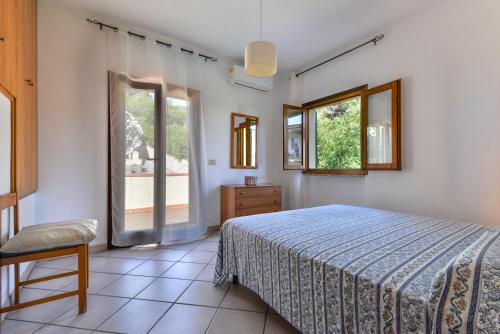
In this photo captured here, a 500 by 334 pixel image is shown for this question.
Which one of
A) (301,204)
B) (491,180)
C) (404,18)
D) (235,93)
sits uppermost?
(404,18)

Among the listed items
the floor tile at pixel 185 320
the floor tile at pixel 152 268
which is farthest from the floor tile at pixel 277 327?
the floor tile at pixel 152 268

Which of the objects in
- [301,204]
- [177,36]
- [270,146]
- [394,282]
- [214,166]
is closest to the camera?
[394,282]

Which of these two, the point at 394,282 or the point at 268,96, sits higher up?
the point at 268,96

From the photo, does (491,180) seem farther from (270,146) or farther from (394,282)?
(270,146)

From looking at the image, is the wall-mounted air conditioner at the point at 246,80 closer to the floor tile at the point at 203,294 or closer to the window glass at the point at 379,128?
the window glass at the point at 379,128

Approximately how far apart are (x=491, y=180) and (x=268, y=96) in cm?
320

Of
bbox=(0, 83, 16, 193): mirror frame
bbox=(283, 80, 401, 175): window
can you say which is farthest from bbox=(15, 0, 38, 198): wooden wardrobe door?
bbox=(283, 80, 401, 175): window

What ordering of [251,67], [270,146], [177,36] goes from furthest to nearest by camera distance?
[270,146]
[177,36]
[251,67]

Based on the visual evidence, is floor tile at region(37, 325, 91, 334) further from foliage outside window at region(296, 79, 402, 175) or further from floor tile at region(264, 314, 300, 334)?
foliage outside window at region(296, 79, 402, 175)

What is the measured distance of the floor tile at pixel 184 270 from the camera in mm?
2111

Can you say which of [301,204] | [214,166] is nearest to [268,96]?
[214,166]

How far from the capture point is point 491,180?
2.08 metres

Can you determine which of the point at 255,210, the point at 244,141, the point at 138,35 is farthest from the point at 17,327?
the point at 244,141

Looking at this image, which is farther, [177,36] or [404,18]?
[177,36]
